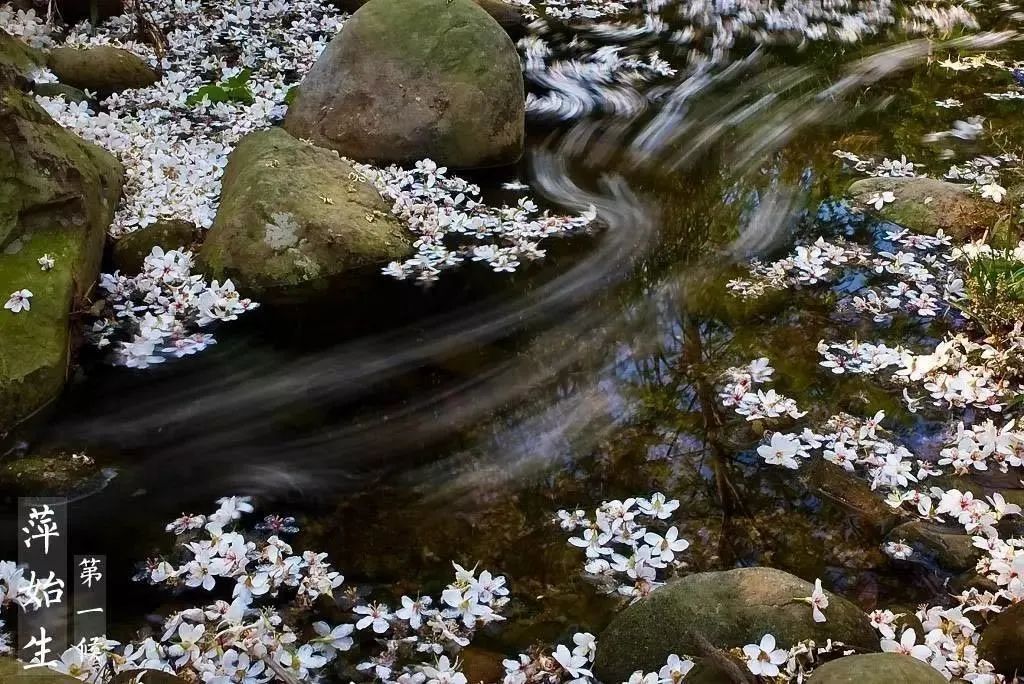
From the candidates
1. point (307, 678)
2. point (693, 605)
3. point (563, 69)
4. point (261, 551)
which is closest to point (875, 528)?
point (693, 605)

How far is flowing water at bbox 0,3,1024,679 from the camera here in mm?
3412

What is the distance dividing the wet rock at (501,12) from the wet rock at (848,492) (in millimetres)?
9541

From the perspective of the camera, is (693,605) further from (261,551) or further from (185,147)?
(185,147)

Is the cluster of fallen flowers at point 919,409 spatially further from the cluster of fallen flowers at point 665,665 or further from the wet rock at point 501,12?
the wet rock at point 501,12

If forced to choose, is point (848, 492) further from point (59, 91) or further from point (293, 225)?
point (59, 91)

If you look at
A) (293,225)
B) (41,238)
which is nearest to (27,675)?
(41,238)

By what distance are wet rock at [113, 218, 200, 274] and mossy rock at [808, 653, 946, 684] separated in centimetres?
502

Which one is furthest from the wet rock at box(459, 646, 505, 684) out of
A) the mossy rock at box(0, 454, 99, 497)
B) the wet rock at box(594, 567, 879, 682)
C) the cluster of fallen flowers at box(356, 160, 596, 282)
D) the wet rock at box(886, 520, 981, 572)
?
the cluster of fallen flowers at box(356, 160, 596, 282)

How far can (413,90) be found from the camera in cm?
707

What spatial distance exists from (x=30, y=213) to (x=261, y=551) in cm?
296

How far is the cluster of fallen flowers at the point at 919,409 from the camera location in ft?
9.57

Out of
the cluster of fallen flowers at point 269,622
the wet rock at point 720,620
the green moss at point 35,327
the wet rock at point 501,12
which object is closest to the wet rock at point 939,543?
the wet rock at point 720,620

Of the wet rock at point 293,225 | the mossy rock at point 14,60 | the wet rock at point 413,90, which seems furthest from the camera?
the wet rock at point 413,90

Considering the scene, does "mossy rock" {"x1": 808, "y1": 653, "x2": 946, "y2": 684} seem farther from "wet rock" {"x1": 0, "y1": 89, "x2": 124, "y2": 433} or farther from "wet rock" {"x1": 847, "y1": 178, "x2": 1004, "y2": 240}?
"wet rock" {"x1": 847, "y1": 178, "x2": 1004, "y2": 240}
